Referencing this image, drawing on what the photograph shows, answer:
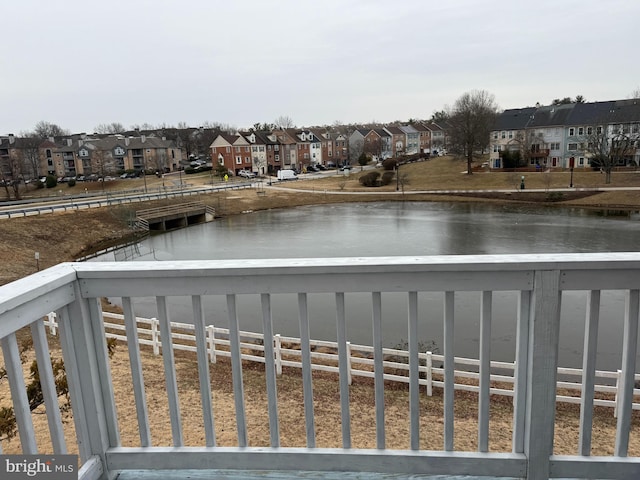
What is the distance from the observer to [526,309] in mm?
2045

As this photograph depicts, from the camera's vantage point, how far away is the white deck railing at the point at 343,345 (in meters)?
1.97

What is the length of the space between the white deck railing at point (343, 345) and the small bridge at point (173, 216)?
35858 millimetres

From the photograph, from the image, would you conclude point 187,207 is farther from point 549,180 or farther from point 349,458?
point 349,458

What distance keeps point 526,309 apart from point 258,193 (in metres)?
49.3

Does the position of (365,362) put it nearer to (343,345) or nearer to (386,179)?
(343,345)

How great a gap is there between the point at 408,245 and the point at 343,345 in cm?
2305

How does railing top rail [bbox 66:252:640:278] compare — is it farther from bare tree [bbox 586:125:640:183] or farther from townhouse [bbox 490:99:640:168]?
townhouse [bbox 490:99:640:168]

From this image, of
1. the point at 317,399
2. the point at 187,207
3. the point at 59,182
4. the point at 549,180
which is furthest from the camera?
the point at 59,182

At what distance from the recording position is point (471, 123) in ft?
183

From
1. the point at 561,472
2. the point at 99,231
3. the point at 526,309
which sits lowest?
the point at 99,231

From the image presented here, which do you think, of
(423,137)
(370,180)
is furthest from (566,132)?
(423,137)

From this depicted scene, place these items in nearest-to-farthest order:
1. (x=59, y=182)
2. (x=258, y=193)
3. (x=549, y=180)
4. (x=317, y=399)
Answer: (x=317, y=399), (x=549, y=180), (x=258, y=193), (x=59, y=182)

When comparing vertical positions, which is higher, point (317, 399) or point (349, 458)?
point (349, 458)

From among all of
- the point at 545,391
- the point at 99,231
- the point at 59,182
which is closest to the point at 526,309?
the point at 545,391
